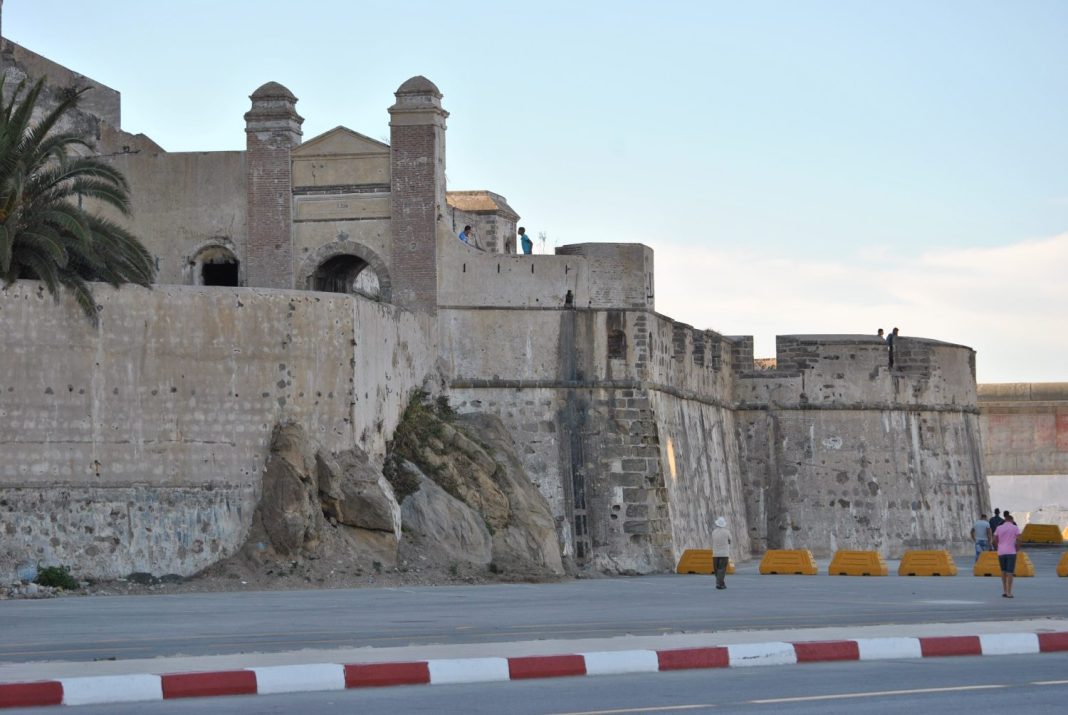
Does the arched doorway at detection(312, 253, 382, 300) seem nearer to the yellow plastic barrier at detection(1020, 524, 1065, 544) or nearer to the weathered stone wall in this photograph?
the yellow plastic barrier at detection(1020, 524, 1065, 544)

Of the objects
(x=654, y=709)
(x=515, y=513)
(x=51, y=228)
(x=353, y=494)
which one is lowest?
(x=654, y=709)

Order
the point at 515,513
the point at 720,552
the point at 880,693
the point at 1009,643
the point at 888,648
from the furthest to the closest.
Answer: the point at 515,513
the point at 720,552
the point at 1009,643
the point at 888,648
the point at 880,693

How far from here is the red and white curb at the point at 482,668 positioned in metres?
12.3

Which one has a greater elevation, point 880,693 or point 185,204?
point 185,204

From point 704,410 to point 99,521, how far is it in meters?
18.5

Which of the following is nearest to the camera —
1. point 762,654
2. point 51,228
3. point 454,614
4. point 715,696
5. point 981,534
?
point 715,696

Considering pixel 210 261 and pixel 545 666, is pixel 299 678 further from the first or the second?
pixel 210 261

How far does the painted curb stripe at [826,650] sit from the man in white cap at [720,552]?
10856 mm

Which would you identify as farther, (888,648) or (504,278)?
(504,278)

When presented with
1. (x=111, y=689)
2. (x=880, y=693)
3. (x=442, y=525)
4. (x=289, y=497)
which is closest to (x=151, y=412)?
(x=289, y=497)

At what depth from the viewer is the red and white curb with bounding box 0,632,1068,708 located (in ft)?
40.3

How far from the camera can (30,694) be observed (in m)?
12.0

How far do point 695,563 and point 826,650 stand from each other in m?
20.0

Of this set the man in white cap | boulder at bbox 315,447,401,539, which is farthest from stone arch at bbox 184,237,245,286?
the man in white cap
